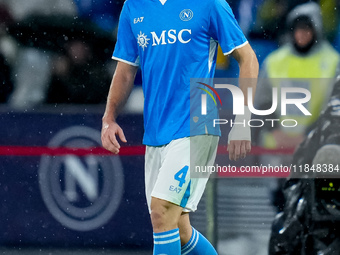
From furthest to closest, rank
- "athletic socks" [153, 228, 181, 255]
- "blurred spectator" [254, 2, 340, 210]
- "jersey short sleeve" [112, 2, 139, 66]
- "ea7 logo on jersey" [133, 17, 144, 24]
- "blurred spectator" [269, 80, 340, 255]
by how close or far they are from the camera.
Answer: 1. "blurred spectator" [254, 2, 340, 210]
2. "blurred spectator" [269, 80, 340, 255]
3. "jersey short sleeve" [112, 2, 139, 66]
4. "ea7 logo on jersey" [133, 17, 144, 24]
5. "athletic socks" [153, 228, 181, 255]

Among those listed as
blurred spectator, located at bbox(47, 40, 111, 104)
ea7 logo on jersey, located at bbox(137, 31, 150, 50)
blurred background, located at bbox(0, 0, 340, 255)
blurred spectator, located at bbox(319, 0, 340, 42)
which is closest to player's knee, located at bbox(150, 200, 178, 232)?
ea7 logo on jersey, located at bbox(137, 31, 150, 50)

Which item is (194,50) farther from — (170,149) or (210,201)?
(210,201)

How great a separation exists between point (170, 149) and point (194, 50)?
503 millimetres

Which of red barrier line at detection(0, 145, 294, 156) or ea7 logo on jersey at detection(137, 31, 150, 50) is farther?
red barrier line at detection(0, 145, 294, 156)

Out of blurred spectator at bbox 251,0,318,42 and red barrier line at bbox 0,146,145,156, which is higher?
blurred spectator at bbox 251,0,318,42

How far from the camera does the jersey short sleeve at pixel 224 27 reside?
3607mm

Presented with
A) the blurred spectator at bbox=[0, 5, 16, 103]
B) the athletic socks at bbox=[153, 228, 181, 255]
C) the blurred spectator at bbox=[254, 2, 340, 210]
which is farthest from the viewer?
the blurred spectator at bbox=[0, 5, 16, 103]

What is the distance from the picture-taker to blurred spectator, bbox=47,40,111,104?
19.1ft

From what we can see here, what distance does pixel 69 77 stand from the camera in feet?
19.3

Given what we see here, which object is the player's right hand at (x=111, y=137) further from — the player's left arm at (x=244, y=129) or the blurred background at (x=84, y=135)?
the blurred background at (x=84, y=135)

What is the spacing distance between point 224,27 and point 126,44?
0.57 m

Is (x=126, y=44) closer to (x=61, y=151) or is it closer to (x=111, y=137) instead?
(x=111, y=137)

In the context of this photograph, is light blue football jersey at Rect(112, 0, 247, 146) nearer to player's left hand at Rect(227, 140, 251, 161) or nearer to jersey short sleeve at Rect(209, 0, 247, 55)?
jersey short sleeve at Rect(209, 0, 247, 55)

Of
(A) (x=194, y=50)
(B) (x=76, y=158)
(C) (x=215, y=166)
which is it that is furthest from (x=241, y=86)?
(B) (x=76, y=158)
